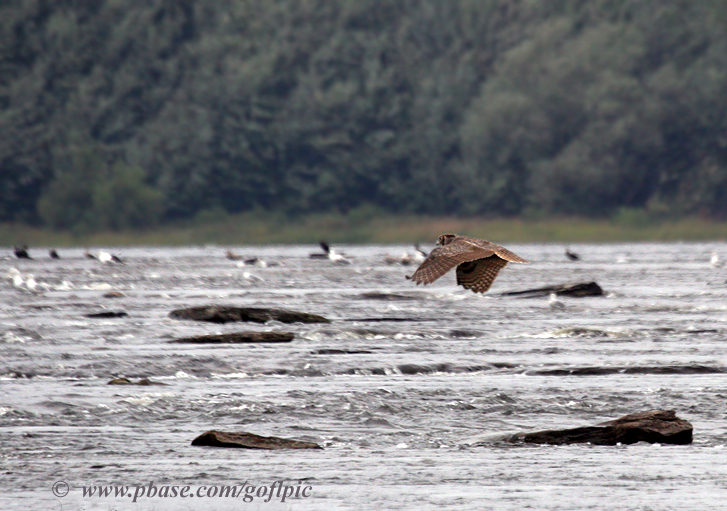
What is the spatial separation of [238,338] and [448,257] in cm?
476

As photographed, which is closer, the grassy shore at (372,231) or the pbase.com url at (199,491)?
the pbase.com url at (199,491)

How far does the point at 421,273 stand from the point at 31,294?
19.2 metres

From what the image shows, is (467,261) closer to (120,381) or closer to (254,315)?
(120,381)

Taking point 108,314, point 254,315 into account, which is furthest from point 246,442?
point 108,314

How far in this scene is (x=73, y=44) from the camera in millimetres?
92500

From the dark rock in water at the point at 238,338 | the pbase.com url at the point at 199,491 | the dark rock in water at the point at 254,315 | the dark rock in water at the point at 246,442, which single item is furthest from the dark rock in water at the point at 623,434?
the dark rock in water at the point at 254,315

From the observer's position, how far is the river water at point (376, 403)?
10.0 metres

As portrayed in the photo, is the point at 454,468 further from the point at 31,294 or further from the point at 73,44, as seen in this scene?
the point at 73,44

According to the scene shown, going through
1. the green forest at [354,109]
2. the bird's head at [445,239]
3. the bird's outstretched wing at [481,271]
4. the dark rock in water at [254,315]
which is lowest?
the dark rock in water at [254,315]

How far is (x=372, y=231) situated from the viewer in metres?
90.3

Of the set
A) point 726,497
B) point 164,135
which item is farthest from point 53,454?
point 164,135

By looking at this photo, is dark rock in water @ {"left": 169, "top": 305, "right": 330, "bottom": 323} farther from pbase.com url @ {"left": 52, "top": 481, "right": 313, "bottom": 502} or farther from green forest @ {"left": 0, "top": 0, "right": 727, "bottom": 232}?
green forest @ {"left": 0, "top": 0, "right": 727, "bottom": 232}

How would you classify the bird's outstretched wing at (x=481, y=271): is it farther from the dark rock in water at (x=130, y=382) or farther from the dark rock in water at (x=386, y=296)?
the dark rock in water at (x=386, y=296)

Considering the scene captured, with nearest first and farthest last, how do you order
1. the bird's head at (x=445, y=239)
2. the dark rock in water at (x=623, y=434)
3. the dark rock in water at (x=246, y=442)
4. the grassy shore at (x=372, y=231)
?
the dark rock in water at (x=246, y=442) < the dark rock in water at (x=623, y=434) < the bird's head at (x=445, y=239) < the grassy shore at (x=372, y=231)
